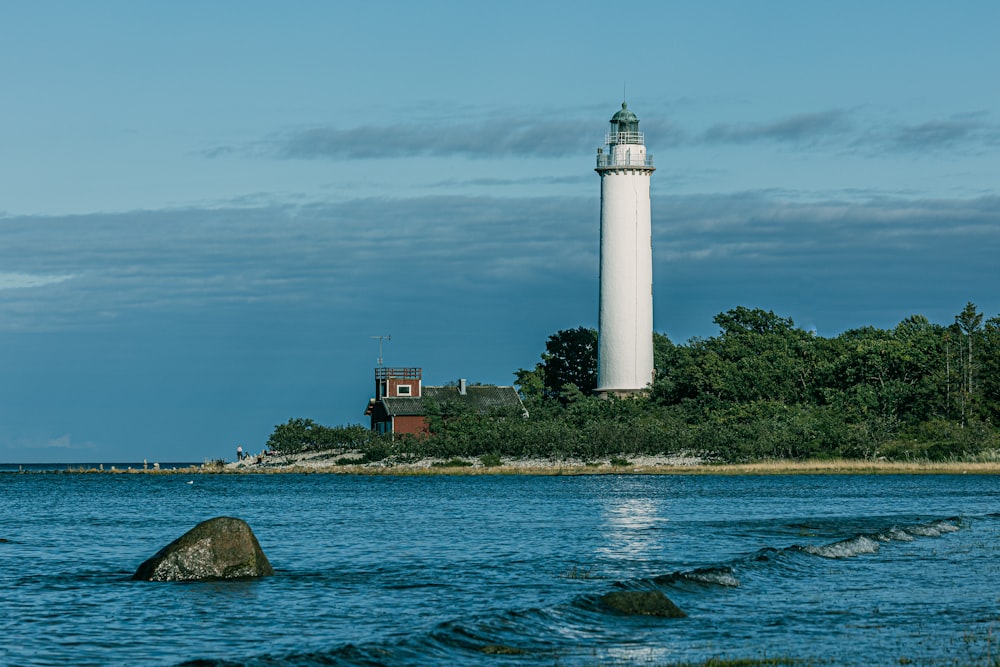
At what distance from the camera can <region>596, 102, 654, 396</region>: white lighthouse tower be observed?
291 ft

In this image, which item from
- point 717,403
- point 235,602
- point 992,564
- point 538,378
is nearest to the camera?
point 235,602

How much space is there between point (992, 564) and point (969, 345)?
Result: 60.5m

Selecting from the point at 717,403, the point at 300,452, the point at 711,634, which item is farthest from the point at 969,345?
the point at 711,634

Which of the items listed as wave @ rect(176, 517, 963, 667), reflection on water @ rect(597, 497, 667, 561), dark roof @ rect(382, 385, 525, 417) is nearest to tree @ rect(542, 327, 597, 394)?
dark roof @ rect(382, 385, 525, 417)

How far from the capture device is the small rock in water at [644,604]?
76.8ft

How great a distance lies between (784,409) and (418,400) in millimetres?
31219

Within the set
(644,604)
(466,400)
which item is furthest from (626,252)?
(644,604)

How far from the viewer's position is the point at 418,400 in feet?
351

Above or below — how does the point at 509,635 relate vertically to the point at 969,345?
below

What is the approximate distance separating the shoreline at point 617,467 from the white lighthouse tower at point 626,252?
7.90 m

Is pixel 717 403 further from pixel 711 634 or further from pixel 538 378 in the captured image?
pixel 711 634

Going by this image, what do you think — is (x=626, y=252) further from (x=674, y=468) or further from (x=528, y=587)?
(x=528, y=587)

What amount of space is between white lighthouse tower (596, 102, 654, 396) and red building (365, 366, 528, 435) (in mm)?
18243

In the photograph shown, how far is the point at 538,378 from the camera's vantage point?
121 m
